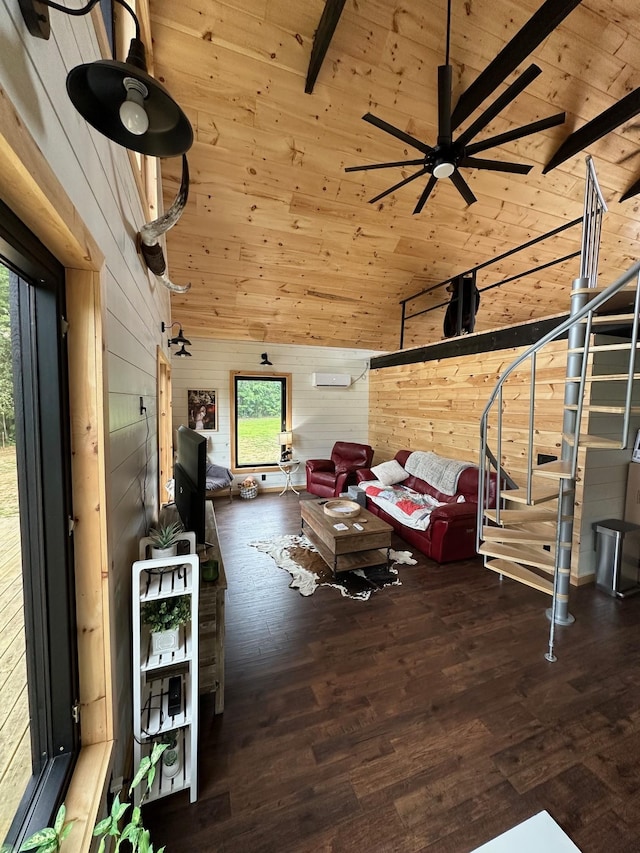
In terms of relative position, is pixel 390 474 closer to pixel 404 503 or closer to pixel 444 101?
pixel 404 503

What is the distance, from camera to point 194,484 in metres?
1.74

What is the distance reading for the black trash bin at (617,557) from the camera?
282 cm

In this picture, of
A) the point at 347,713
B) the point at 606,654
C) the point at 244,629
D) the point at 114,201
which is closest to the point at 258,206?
the point at 114,201

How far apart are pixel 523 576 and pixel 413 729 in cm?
132

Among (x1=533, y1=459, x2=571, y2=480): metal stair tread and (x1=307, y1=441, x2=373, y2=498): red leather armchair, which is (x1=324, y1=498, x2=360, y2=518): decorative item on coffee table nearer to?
(x1=307, y1=441, x2=373, y2=498): red leather armchair

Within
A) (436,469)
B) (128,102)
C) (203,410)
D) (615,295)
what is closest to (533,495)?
(615,295)

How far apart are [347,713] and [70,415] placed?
6.38 ft

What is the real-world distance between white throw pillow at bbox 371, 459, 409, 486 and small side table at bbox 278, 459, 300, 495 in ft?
5.68

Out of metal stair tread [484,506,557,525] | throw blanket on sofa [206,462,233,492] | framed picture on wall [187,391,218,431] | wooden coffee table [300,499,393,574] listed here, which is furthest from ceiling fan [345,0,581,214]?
throw blanket on sofa [206,462,233,492]

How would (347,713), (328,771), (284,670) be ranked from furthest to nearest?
(284,670)
(347,713)
(328,771)

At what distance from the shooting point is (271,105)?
2777mm

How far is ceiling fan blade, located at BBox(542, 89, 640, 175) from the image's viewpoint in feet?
9.04

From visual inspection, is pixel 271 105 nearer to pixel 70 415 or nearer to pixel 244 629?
pixel 70 415

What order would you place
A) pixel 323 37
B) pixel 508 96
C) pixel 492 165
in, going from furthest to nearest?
pixel 492 165, pixel 323 37, pixel 508 96
